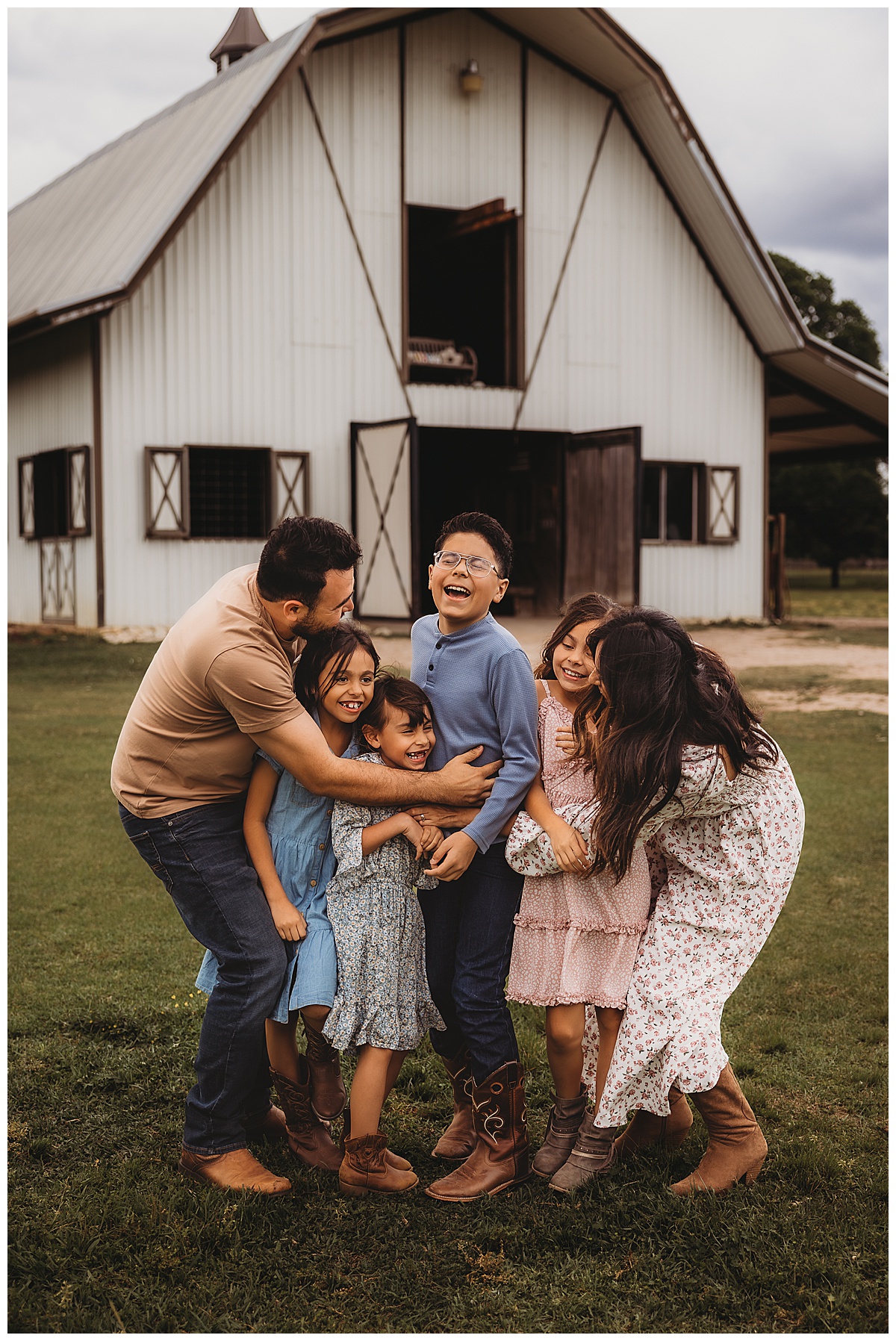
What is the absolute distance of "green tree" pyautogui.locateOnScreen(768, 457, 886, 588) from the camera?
40.0 metres

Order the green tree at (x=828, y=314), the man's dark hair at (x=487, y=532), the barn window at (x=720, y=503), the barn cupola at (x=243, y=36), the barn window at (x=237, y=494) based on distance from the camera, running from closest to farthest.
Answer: the man's dark hair at (x=487, y=532) → the barn window at (x=237, y=494) → the barn window at (x=720, y=503) → the barn cupola at (x=243, y=36) → the green tree at (x=828, y=314)

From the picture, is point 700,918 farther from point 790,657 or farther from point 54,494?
point 54,494

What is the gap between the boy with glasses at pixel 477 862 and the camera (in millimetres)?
3344

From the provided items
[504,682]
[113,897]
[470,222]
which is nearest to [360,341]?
[470,222]

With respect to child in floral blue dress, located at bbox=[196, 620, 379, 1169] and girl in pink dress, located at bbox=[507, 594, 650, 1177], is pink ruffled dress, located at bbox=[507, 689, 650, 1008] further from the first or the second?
child in floral blue dress, located at bbox=[196, 620, 379, 1169]

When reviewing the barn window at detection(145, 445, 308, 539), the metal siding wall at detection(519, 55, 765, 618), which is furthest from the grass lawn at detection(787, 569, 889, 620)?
the barn window at detection(145, 445, 308, 539)

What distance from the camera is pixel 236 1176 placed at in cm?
333

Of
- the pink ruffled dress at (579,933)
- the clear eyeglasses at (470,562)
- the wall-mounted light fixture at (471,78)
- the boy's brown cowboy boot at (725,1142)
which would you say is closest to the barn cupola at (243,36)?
the wall-mounted light fixture at (471,78)

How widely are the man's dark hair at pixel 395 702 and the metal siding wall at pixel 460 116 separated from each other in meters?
14.9

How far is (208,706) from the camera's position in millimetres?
3328

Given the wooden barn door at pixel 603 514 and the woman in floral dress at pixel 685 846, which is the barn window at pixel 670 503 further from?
the woman in floral dress at pixel 685 846

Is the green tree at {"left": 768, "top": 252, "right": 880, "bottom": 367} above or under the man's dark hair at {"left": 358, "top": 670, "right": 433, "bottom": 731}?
above

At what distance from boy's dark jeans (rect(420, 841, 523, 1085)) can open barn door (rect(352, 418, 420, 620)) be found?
12.4 meters

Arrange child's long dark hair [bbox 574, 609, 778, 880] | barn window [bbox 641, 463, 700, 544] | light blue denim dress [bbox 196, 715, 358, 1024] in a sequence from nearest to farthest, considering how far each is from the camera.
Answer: child's long dark hair [bbox 574, 609, 778, 880] < light blue denim dress [bbox 196, 715, 358, 1024] < barn window [bbox 641, 463, 700, 544]
